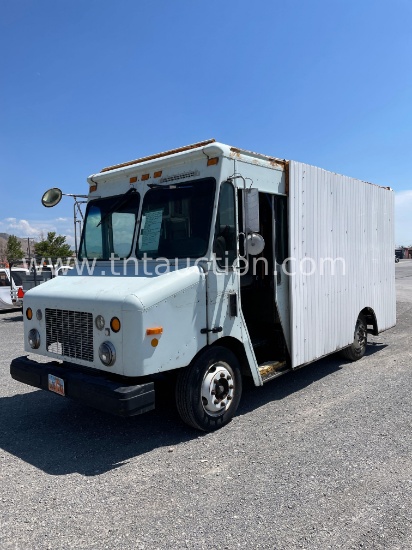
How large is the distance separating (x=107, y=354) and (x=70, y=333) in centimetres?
69

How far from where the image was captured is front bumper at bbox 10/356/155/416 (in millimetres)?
4039

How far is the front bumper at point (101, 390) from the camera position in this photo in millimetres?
4039

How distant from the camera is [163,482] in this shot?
3.79 metres

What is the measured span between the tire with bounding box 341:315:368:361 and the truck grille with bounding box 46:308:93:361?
188 inches

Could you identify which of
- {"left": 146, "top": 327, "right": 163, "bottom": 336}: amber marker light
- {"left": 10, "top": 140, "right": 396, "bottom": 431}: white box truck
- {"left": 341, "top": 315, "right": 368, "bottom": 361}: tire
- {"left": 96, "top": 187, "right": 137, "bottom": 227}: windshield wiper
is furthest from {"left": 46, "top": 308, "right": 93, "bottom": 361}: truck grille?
{"left": 341, "top": 315, "right": 368, "bottom": 361}: tire

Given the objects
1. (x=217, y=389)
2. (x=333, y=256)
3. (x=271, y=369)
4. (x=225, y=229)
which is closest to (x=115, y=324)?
(x=217, y=389)

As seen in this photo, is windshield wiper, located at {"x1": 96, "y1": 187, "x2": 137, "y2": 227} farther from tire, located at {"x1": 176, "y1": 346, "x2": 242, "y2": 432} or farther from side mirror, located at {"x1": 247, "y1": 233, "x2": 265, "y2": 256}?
tire, located at {"x1": 176, "y1": 346, "x2": 242, "y2": 432}

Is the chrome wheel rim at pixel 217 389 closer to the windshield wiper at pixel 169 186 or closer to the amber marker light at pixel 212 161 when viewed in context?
the windshield wiper at pixel 169 186

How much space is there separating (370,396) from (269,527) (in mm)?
3278

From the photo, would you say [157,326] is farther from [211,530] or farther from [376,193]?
[376,193]

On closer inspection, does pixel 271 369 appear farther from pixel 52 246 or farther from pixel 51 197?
pixel 52 246

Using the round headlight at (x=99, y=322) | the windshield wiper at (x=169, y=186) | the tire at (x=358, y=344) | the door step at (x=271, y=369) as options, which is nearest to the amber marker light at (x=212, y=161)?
the windshield wiper at (x=169, y=186)

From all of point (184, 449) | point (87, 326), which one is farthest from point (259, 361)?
point (87, 326)

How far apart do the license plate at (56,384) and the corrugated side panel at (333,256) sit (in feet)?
9.46
